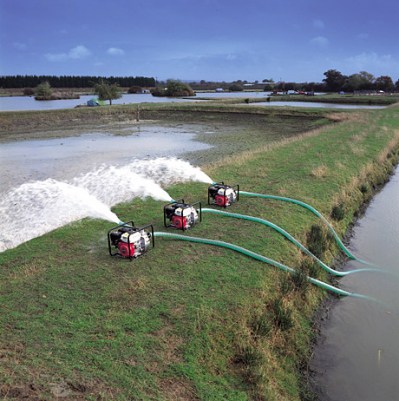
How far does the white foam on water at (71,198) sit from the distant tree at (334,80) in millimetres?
147178

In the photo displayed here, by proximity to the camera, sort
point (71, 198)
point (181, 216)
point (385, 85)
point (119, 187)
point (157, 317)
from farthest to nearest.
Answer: point (385, 85), point (119, 187), point (71, 198), point (181, 216), point (157, 317)

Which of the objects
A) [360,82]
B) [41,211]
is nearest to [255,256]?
[41,211]

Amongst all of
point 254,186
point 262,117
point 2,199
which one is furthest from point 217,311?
point 262,117

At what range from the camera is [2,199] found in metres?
15.9

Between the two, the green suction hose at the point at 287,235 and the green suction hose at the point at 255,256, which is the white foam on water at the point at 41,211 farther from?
the green suction hose at the point at 287,235

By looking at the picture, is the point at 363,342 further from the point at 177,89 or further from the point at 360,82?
the point at 360,82

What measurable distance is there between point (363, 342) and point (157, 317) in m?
4.33

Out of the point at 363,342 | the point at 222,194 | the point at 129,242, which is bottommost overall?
the point at 363,342

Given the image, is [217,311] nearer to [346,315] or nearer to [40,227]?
[346,315]

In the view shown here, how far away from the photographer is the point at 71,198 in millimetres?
13977

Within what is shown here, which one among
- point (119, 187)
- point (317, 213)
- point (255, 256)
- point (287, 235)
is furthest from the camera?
point (119, 187)

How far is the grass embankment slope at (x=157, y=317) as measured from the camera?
5.36 m

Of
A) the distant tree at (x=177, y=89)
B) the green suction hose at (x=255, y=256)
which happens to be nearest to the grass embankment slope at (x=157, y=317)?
the green suction hose at (x=255, y=256)

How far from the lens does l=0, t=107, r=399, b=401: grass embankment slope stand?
536cm
